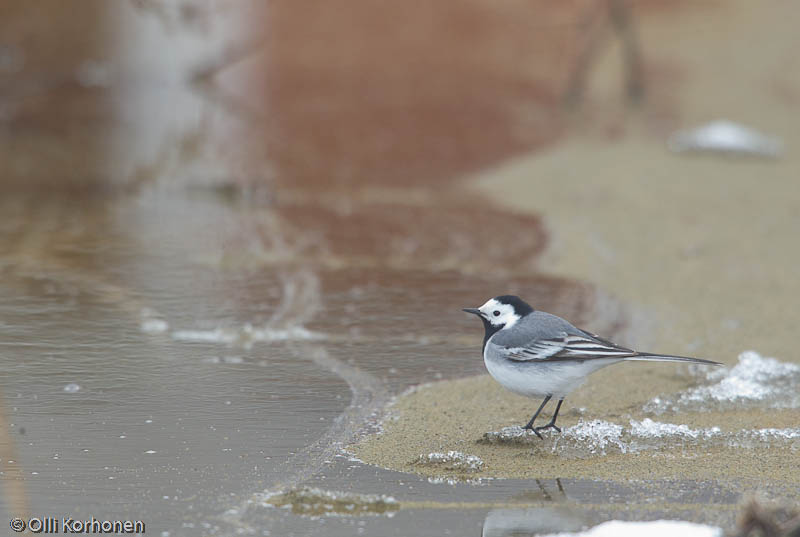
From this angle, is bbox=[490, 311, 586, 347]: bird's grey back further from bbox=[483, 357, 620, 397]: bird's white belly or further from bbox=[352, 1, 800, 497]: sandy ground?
bbox=[352, 1, 800, 497]: sandy ground

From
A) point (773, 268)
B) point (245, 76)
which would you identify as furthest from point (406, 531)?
point (245, 76)

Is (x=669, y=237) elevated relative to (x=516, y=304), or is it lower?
elevated

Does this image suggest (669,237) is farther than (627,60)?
No

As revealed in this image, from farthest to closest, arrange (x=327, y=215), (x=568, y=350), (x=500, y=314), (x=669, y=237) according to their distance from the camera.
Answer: (x=327, y=215), (x=669, y=237), (x=500, y=314), (x=568, y=350)

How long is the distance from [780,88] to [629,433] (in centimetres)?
983

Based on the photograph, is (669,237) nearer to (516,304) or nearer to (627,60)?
(516,304)

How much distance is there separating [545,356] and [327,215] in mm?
4583

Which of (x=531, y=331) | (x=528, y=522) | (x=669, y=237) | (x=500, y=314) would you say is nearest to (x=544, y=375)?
(x=531, y=331)

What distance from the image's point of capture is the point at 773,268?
303 inches

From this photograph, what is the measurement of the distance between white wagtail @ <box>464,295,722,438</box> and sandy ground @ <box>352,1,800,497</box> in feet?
0.90

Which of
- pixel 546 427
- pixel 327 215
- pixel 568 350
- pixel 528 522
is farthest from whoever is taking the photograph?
pixel 327 215

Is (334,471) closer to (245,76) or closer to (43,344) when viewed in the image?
(43,344)

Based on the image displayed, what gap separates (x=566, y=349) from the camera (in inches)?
183

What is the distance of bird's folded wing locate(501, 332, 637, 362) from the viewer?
4582 mm
